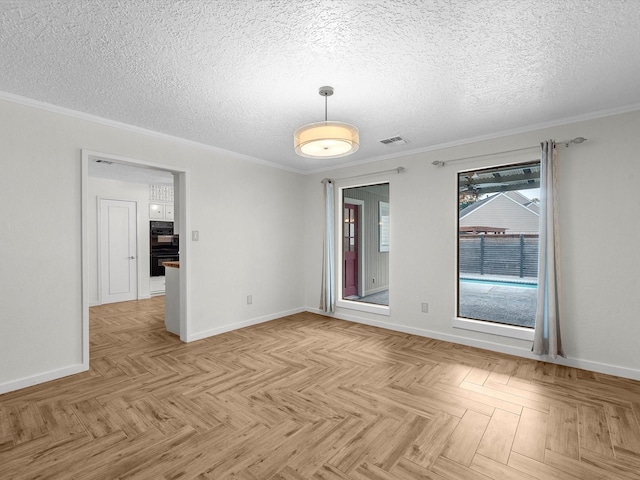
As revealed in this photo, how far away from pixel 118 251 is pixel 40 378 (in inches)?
165

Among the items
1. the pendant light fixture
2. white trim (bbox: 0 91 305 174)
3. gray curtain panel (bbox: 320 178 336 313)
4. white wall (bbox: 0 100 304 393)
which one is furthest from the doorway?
the pendant light fixture

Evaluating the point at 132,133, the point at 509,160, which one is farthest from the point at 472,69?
the point at 132,133

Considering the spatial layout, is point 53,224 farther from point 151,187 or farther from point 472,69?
point 151,187

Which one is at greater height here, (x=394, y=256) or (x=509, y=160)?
(x=509, y=160)

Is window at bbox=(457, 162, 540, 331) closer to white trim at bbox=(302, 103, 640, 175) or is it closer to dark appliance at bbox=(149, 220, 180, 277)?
white trim at bbox=(302, 103, 640, 175)

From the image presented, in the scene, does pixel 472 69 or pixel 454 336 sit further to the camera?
pixel 454 336

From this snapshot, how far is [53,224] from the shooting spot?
9.86 ft

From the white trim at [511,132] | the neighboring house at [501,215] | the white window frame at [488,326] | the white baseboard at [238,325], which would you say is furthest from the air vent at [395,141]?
the white baseboard at [238,325]

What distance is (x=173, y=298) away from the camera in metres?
4.50

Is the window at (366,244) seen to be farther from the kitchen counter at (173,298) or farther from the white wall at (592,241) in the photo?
the kitchen counter at (173,298)

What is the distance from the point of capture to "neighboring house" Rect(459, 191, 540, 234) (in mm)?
4137

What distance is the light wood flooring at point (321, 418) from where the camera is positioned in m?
1.83

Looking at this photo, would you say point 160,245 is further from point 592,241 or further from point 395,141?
point 592,241

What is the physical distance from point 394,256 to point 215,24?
3518 millimetres
